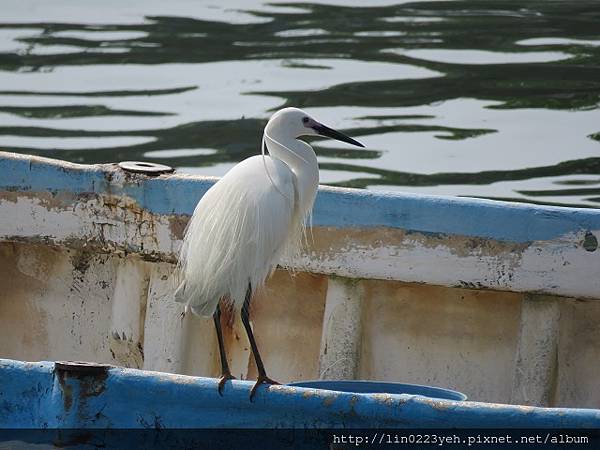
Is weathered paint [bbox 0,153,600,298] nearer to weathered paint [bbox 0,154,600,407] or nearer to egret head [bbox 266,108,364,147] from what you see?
weathered paint [bbox 0,154,600,407]

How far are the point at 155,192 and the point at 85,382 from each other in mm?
1601

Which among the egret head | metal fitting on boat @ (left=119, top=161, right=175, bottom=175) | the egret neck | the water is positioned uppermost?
the egret head

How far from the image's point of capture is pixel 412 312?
17.2ft

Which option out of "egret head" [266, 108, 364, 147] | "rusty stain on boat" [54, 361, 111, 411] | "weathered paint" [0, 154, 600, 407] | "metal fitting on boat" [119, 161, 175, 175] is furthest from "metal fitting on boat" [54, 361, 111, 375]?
"metal fitting on boat" [119, 161, 175, 175]

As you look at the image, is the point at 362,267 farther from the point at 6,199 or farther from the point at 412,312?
the point at 6,199

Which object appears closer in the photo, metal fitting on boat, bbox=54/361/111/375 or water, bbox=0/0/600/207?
metal fitting on boat, bbox=54/361/111/375

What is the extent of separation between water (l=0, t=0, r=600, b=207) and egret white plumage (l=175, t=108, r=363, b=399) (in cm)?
456

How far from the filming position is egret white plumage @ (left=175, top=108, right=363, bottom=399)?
450 centimetres

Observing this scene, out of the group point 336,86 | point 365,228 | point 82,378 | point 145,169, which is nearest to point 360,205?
point 365,228

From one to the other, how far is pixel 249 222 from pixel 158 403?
2.68ft

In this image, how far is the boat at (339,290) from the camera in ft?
16.3

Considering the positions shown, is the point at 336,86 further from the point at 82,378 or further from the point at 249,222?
the point at 82,378

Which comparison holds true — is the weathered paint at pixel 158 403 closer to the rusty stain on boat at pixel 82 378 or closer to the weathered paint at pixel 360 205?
the rusty stain on boat at pixel 82 378

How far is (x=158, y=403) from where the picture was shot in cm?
391
